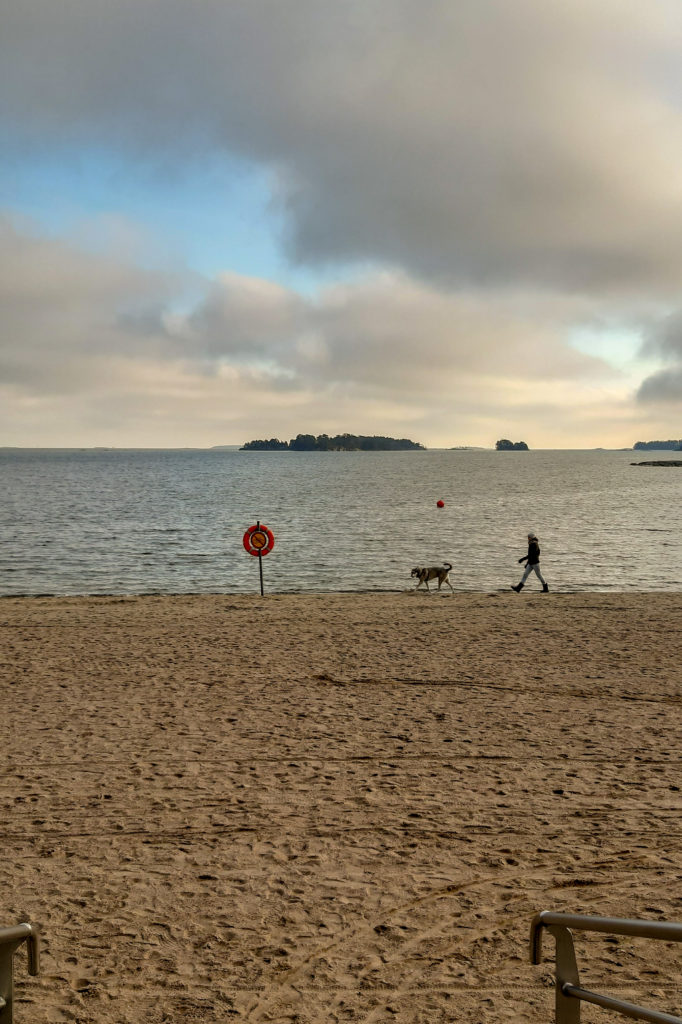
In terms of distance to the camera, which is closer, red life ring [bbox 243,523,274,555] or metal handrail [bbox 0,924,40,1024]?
metal handrail [bbox 0,924,40,1024]

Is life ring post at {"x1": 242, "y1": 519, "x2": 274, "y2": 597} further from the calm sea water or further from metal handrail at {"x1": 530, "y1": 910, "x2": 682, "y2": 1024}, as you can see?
metal handrail at {"x1": 530, "y1": 910, "x2": 682, "y2": 1024}

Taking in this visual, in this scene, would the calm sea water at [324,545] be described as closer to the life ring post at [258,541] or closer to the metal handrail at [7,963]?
the life ring post at [258,541]

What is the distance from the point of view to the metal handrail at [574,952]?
259cm

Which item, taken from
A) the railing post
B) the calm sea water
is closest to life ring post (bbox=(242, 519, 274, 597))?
the calm sea water

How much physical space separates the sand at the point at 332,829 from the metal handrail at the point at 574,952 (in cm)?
191

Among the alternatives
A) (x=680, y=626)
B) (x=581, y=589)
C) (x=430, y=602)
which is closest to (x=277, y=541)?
(x=581, y=589)

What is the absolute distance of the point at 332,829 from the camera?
7.22 metres

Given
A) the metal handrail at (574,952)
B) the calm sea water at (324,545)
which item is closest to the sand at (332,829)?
the metal handrail at (574,952)

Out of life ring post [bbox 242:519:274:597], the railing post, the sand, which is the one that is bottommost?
the sand

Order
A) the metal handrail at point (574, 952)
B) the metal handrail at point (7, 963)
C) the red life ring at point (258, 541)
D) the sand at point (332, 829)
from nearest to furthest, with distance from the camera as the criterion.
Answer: the metal handrail at point (574, 952) → the metal handrail at point (7, 963) → the sand at point (332, 829) → the red life ring at point (258, 541)

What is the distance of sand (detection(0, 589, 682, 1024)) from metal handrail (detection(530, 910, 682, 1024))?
6.25 ft

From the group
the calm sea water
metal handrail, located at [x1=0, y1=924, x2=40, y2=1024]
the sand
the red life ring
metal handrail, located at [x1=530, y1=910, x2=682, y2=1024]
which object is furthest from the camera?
the calm sea water

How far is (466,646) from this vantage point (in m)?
15.5

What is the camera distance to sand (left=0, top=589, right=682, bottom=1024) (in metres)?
5.11
